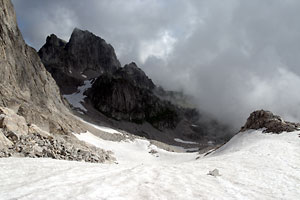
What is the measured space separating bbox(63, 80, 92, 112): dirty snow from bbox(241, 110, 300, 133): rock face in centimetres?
10465

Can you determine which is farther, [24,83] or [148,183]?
[24,83]

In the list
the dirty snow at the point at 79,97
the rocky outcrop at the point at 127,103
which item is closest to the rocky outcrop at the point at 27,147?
the dirty snow at the point at 79,97

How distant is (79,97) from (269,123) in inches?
5299

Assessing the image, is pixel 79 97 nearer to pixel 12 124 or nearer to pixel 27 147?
pixel 12 124

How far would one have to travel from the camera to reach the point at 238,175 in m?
11.9

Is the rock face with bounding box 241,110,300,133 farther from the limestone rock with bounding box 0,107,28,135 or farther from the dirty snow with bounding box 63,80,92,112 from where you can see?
the dirty snow with bounding box 63,80,92,112

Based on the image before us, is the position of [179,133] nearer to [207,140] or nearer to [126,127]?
[207,140]

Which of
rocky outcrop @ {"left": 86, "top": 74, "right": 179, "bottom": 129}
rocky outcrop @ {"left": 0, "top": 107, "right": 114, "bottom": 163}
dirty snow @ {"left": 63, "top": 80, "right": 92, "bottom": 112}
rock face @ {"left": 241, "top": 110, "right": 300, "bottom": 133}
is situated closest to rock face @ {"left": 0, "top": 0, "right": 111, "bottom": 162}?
rocky outcrop @ {"left": 0, "top": 107, "right": 114, "bottom": 163}

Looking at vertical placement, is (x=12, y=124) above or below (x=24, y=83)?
below

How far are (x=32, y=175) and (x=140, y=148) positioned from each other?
56.3m

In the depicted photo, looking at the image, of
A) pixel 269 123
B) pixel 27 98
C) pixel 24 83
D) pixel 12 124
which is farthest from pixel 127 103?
pixel 12 124

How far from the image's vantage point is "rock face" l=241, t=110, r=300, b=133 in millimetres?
32781

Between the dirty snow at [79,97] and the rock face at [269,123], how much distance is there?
105m

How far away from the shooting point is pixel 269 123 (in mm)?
35781
